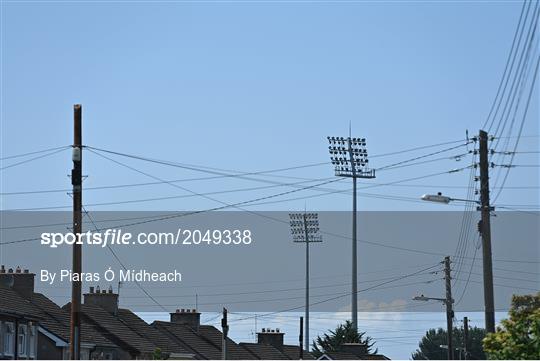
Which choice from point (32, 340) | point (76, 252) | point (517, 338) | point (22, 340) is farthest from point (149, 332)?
point (517, 338)

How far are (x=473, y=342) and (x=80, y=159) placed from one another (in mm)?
126797

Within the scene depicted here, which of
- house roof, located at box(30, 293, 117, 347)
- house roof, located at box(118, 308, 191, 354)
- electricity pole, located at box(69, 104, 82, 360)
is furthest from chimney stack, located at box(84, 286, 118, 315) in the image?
electricity pole, located at box(69, 104, 82, 360)

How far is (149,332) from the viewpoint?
7494 centimetres

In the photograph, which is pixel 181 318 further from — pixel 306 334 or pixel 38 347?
pixel 38 347

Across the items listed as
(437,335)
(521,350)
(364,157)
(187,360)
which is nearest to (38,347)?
(187,360)

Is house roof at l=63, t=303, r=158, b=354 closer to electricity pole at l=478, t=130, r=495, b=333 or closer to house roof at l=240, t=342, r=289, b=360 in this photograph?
house roof at l=240, t=342, r=289, b=360

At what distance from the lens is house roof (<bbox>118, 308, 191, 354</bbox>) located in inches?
2879

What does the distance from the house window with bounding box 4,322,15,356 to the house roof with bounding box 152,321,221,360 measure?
78.4 feet

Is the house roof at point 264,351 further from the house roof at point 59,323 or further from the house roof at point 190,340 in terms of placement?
the house roof at point 59,323

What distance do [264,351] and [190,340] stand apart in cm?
1335

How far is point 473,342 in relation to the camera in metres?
159

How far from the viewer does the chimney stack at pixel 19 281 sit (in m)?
63.5

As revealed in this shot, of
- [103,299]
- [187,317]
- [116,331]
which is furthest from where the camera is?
[187,317]

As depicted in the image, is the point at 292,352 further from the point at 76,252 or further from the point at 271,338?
the point at 76,252
